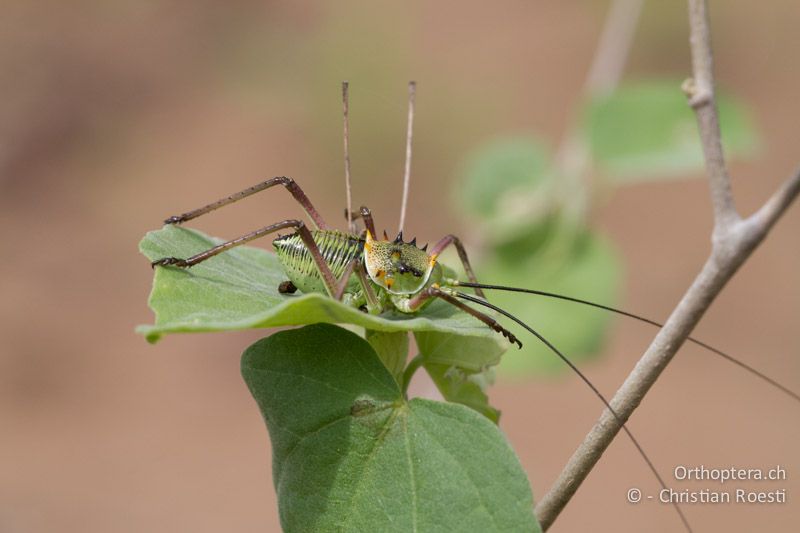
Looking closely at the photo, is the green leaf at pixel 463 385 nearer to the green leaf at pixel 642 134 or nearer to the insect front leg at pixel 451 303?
the insect front leg at pixel 451 303

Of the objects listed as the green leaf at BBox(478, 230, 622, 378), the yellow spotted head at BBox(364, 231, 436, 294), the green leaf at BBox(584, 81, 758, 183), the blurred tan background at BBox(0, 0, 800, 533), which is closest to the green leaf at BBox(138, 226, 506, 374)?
the yellow spotted head at BBox(364, 231, 436, 294)

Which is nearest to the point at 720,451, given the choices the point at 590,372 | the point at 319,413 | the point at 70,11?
the point at 590,372

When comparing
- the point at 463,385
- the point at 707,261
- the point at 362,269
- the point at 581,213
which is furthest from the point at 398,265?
the point at 581,213

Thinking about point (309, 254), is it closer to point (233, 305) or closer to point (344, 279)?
point (344, 279)

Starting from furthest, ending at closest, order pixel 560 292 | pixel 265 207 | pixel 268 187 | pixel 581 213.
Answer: pixel 265 207 → pixel 581 213 → pixel 560 292 → pixel 268 187

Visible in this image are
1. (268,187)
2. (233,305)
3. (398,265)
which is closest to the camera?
(233,305)

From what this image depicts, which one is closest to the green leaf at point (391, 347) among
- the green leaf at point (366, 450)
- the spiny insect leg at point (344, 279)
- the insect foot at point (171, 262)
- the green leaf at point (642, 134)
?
the green leaf at point (366, 450)
